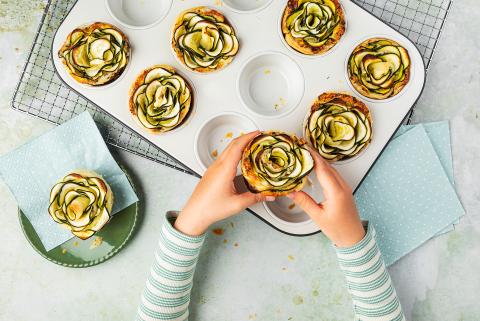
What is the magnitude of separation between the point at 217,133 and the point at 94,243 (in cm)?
81

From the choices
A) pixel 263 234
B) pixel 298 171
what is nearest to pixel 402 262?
pixel 263 234

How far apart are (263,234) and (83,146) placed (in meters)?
1.00

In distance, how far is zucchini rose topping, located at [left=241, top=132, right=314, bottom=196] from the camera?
69.1 inches

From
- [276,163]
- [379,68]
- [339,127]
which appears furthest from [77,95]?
[379,68]

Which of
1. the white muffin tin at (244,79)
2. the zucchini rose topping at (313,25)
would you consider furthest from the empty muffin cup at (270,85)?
the zucchini rose topping at (313,25)

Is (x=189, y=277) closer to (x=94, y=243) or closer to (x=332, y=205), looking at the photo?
(x=94, y=243)

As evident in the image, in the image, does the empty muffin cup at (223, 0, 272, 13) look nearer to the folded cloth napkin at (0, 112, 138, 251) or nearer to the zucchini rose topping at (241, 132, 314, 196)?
the zucchini rose topping at (241, 132, 314, 196)

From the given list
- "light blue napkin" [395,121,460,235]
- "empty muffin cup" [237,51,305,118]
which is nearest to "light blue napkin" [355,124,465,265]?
"light blue napkin" [395,121,460,235]

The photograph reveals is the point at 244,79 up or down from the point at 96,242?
up

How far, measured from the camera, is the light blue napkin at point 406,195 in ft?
7.52

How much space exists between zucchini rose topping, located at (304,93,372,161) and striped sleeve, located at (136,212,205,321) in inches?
26.2

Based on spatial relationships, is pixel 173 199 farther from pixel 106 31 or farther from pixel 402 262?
pixel 402 262

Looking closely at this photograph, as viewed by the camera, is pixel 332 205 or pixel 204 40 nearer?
pixel 332 205

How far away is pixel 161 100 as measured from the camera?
2.02 m
